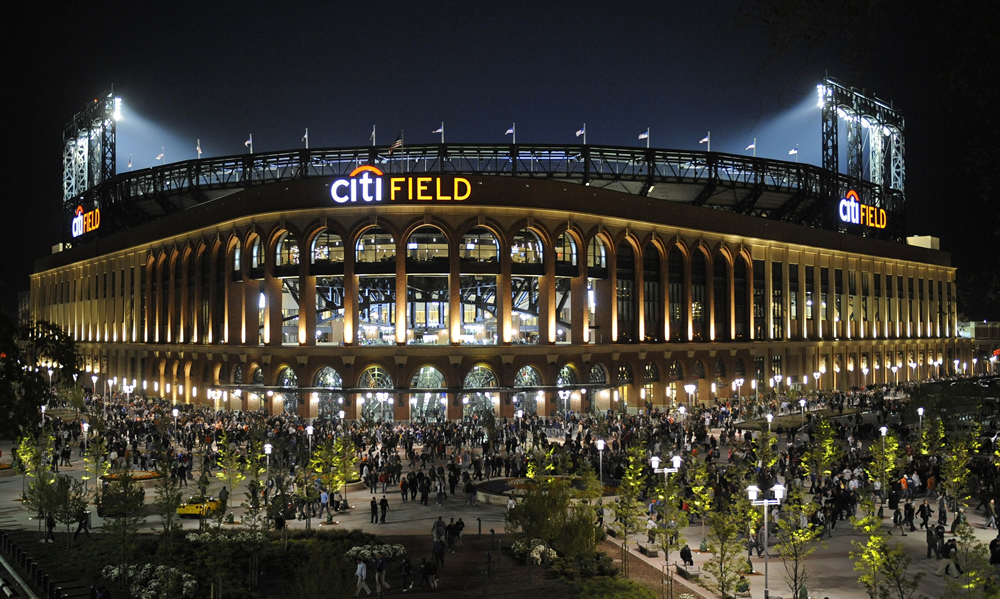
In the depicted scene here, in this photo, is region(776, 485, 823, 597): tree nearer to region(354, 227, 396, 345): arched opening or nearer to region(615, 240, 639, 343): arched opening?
region(354, 227, 396, 345): arched opening

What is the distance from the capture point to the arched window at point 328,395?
67.3 metres

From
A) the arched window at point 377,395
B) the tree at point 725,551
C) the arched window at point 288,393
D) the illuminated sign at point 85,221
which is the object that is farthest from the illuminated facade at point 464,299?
the tree at point 725,551

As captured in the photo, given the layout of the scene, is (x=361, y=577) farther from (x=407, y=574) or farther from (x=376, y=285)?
(x=376, y=285)

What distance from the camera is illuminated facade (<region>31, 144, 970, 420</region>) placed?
67.2 m

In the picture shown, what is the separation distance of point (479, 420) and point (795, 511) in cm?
3830

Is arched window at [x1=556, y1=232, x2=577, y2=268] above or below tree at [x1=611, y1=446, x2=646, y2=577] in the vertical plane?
above

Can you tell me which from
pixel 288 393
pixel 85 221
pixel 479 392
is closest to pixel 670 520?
pixel 479 392

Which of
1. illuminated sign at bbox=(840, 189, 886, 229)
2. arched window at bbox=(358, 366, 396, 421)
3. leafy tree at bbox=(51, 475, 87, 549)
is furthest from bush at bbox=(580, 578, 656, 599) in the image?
illuminated sign at bbox=(840, 189, 886, 229)

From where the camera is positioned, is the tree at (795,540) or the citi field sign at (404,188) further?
the citi field sign at (404,188)

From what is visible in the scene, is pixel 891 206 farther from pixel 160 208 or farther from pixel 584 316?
pixel 160 208

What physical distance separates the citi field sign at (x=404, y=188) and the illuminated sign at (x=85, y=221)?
58320 millimetres

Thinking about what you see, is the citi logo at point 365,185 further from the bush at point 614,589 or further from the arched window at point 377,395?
the bush at point 614,589

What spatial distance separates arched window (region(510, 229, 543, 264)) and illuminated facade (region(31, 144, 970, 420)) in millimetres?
131

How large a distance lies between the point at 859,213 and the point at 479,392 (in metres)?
65.3
